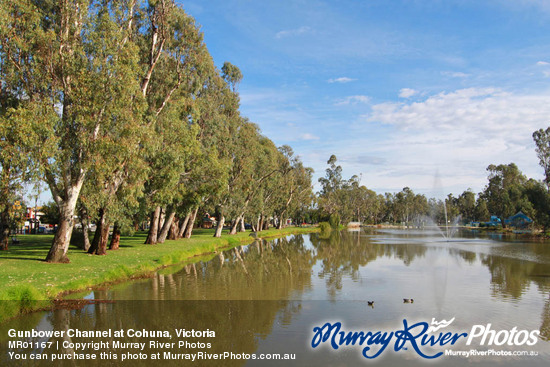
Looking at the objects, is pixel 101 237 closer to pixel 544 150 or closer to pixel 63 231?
pixel 63 231

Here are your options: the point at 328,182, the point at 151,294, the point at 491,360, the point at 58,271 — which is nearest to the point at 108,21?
the point at 58,271

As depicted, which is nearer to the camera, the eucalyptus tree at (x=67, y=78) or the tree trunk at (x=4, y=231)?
the eucalyptus tree at (x=67, y=78)

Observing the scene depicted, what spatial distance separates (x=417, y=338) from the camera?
12141mm

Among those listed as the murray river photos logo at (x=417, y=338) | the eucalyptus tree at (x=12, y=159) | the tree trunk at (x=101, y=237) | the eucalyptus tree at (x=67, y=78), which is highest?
the eucalyptus tree at (x=67, y=78)

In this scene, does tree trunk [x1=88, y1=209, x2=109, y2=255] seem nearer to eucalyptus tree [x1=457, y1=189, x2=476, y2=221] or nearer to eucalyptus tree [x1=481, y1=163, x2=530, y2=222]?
eucalyptus tree [x1=481, y1=163, x2=530, y2=222]

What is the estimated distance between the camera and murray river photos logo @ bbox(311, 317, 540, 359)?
11.3m

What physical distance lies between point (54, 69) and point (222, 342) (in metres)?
19.0

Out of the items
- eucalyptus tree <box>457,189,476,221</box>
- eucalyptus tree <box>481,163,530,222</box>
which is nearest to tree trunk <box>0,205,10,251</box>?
eucalyptus tree <box>481,163,530,222</box>

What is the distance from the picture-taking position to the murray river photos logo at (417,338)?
11.3 meters

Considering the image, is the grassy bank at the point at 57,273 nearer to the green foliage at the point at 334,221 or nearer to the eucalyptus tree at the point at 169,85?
the eucalyptus tree at the point at 169,85

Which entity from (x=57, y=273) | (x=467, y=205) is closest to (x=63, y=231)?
(x=57, y=273)

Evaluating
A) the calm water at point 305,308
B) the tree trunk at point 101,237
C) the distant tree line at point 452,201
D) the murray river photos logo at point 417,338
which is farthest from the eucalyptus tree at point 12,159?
the distant tree line at point 452,201

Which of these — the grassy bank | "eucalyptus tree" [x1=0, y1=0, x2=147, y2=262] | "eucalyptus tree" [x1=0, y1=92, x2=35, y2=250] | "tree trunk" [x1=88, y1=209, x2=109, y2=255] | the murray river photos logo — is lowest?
the murray river photos logo

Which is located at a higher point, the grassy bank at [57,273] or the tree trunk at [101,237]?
the tree trunk at [101,237]
